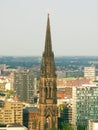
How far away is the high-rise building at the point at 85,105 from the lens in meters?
103

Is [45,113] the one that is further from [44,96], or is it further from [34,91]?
[34,91]

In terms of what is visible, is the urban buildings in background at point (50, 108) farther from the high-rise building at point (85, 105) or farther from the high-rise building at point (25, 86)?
the high-rise building at point (25, 86)

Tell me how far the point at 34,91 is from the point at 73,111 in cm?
2936

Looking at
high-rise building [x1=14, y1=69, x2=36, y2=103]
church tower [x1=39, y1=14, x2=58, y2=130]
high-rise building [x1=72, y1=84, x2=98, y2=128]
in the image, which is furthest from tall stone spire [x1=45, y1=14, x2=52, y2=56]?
high-rise building [x1=14, y1=69, x2=36, y2=103]

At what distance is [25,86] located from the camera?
13662 cm

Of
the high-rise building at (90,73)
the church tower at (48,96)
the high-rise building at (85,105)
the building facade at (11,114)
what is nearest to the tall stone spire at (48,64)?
the church tower at (48,96)

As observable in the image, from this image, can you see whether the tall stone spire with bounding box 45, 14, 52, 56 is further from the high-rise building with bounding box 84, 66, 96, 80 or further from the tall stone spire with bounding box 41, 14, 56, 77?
the high-rise building with bounding box 84, 66, 96, 80

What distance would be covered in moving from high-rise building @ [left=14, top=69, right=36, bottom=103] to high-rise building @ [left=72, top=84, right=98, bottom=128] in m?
21.1

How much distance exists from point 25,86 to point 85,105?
111ft

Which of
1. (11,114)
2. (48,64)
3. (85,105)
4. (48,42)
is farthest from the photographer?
(85,105)

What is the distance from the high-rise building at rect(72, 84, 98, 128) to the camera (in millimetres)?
102938

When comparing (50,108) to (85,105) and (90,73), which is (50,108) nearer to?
(85,105)

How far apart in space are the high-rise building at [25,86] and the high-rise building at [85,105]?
21.1 m

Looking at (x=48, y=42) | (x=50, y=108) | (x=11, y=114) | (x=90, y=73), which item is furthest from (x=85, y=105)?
(x=90, y=73)
